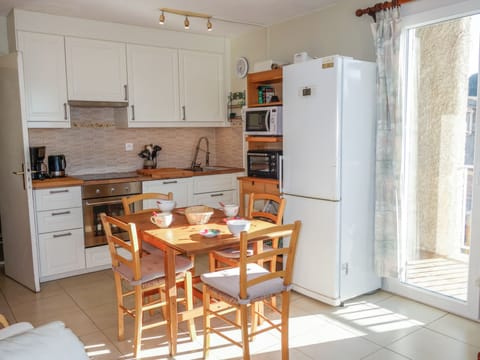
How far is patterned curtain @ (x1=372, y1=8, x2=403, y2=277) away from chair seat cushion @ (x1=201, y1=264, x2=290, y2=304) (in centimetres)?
129

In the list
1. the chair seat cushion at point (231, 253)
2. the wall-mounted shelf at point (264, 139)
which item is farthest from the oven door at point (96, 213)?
the chair seat cushion at point (231, 253)

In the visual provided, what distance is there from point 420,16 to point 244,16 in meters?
1.75

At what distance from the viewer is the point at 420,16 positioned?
307 cm

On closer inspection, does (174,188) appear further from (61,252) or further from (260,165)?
(61,252)

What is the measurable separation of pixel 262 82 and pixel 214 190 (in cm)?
139

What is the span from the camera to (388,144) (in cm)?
323

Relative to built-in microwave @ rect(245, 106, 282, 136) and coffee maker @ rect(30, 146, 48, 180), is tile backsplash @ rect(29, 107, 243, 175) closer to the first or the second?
coffee maker @ rect(30, 146, 48, 180)

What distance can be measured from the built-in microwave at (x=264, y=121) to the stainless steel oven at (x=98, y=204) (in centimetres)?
137

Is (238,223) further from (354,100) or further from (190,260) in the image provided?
(354,100)

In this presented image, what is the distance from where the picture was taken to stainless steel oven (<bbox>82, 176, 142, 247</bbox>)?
3.95 metres

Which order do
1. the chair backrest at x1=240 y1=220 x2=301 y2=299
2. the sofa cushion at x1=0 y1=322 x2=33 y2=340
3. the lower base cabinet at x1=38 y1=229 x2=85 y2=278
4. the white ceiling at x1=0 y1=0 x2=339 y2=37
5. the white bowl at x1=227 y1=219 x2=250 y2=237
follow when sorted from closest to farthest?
1. the sofa cushion at x1=0 y1=322 x2=33 y2=340
2. the chair backrest at x1=240 y1=220 x2=301 y2=299
3. the white bowl at x1=227 y1=219 x2=250 y2=237
4. the white ceiling at x1=0 y1=0 x2=339 y2=37
5. the lower base cabinet at x1=38 y1=229 x2=85 y2=278

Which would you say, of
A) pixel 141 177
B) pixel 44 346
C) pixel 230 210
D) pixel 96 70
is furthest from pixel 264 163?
pixel 44 346

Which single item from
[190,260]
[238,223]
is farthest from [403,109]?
[190,260]

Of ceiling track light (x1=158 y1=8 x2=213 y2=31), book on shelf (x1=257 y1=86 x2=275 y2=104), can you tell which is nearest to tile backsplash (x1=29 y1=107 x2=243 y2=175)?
book on shelf (x1=257 y1=86 x2=275 y2=104)
